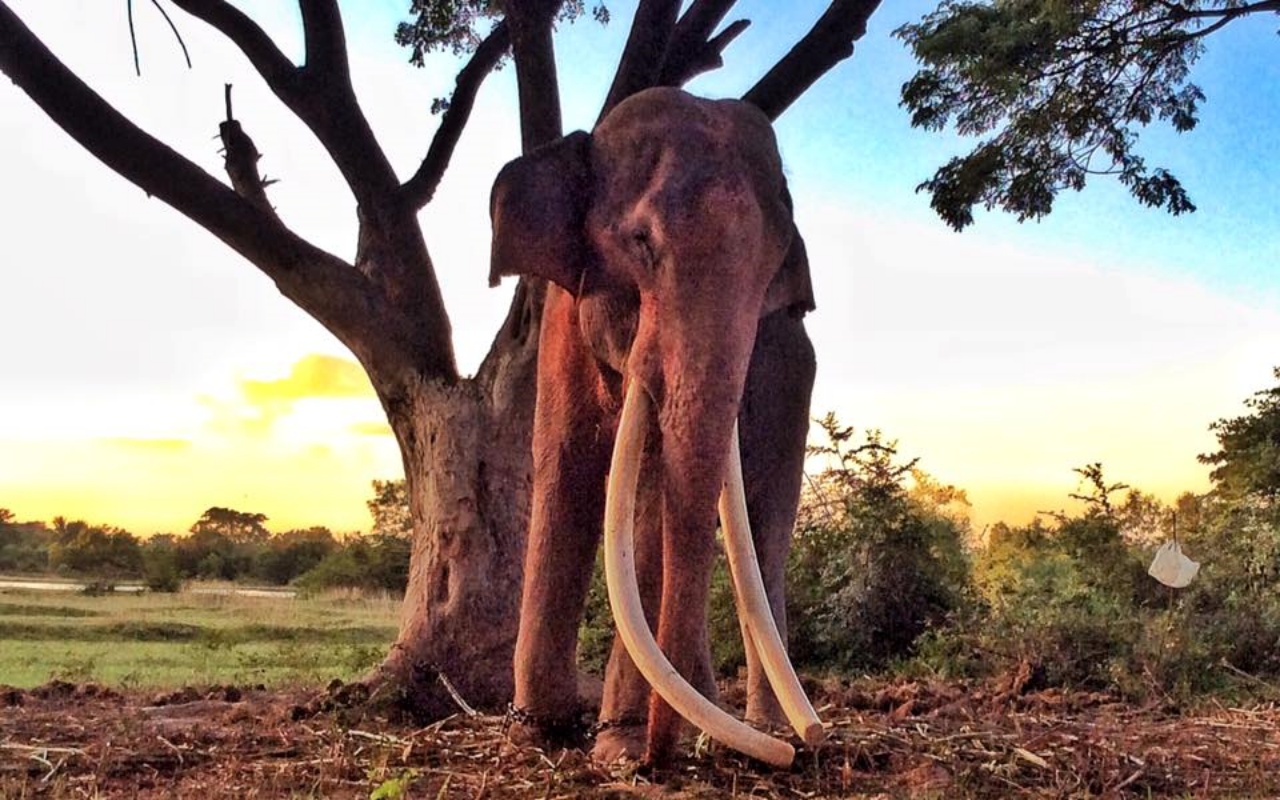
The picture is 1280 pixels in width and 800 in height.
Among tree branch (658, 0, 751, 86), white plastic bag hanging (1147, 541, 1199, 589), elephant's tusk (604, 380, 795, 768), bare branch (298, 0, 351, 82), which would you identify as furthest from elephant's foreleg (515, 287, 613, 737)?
bare branch (298, 0, 351, 82)

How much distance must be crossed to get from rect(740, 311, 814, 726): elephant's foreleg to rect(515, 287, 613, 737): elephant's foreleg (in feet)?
2.32

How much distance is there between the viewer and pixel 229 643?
13141mm

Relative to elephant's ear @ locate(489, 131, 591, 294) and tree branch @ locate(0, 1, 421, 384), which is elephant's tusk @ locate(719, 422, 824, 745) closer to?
elephant's ear @ locate(489, 131, 591, 294)

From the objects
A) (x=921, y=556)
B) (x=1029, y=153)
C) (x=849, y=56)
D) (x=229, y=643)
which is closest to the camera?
(x=849, y=56)

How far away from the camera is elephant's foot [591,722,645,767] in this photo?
4297mm

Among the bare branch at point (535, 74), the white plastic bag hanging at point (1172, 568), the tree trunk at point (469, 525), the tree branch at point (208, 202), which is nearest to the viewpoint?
the tree trunk at point (469, 525)

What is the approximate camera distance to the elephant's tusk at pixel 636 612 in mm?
3648

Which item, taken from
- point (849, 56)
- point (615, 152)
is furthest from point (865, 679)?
point (615, 152)

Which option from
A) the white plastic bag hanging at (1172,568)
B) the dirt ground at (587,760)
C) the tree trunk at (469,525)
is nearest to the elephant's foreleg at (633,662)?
the dirt ground at (587,760)

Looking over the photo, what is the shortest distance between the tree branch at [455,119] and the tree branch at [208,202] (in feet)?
3.26

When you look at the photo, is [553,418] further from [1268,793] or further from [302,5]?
[302,5]

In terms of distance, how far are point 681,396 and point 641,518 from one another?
631mm

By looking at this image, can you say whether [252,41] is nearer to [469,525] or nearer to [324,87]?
[324,87]

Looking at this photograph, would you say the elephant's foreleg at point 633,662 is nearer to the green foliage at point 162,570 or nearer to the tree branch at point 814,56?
the tree branch at point 814,56
